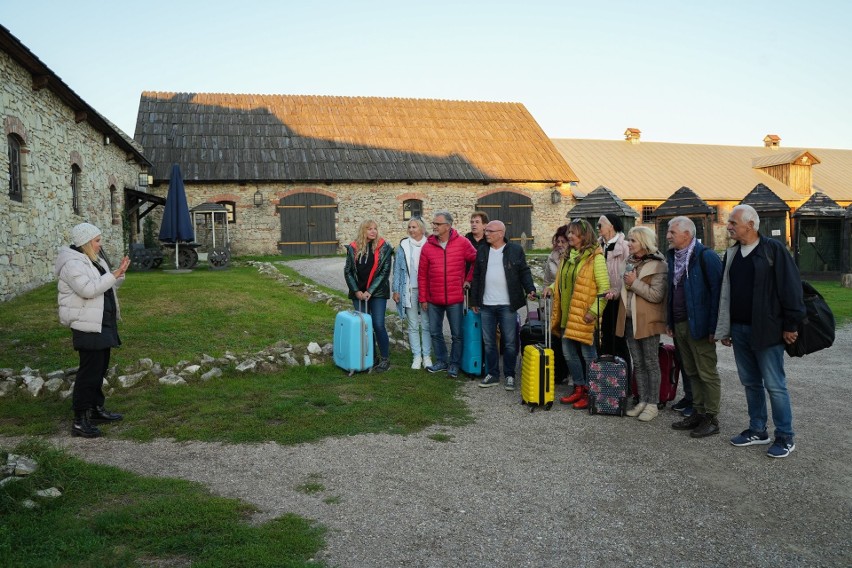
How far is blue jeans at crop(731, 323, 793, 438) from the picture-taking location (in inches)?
177

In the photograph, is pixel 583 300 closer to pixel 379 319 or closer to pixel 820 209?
pixel 379 319

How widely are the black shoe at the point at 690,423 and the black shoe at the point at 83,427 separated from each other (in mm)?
4701

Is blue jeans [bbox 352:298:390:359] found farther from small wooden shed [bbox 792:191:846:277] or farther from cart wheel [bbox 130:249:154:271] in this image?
small wooden shed [bbox 792:191:846:277]

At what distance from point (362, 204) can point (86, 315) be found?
18.4 metres

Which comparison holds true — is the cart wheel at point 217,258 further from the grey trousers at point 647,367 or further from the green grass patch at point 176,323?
the grey trousers at point 647,367

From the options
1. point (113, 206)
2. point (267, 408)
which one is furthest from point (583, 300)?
point (113, 206)

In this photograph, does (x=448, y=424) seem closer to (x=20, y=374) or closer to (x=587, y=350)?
(x=587, y=350)

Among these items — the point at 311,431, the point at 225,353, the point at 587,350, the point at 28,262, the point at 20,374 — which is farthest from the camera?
the point at 28,262

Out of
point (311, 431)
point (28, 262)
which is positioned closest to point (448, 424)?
point (311, 431)

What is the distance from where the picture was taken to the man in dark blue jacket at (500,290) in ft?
21.0

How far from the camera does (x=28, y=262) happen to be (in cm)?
1112

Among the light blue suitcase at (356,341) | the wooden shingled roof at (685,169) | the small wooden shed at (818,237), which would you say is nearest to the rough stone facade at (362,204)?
the wooden shingled roof at (685,169)

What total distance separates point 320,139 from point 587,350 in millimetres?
20137

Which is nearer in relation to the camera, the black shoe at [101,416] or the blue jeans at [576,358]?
the black shoe at [101,416]
